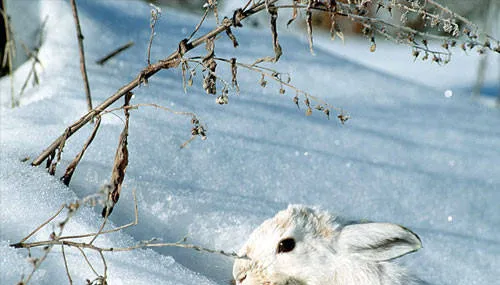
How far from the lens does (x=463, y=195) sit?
3.80 m

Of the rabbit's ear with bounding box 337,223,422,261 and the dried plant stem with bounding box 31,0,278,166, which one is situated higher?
the dried plant stem with bounding box 31,0,278,166

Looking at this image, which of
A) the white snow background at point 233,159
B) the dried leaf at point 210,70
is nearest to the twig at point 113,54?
the white snow background at point 233,159

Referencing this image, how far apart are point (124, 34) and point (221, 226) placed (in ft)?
7.52

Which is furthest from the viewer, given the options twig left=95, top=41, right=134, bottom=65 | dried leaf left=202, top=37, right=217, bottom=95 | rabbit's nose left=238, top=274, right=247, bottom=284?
twig left=95, top=41, right=134, bottom=65

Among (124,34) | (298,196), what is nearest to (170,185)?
(298,196)

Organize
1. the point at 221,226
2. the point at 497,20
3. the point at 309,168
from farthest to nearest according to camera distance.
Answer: the point at 497,20 < the point at 309,168 < the point at 221,226

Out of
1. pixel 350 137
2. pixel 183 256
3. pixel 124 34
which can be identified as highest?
pixel 124 34

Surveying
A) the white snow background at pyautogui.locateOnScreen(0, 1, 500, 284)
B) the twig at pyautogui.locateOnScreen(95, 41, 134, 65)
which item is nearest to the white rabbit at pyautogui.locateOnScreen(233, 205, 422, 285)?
the white snow background at pyautogui.locateOnScreen(0, 1, 500, 284)

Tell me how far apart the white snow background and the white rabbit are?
18cm

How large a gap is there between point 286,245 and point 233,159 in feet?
2.97

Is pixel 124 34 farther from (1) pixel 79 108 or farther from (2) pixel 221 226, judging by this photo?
(2) pixel 221 226

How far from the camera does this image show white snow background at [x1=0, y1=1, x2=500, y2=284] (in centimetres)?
262

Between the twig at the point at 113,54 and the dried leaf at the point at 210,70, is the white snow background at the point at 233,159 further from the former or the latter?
the dried leaf at the point at 210,70

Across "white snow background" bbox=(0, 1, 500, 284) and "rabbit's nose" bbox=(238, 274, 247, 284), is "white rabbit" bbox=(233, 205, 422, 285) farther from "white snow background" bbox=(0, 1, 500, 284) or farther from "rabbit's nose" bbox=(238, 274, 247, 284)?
"white snow background" bbox=(0, 1, 500, 284)
